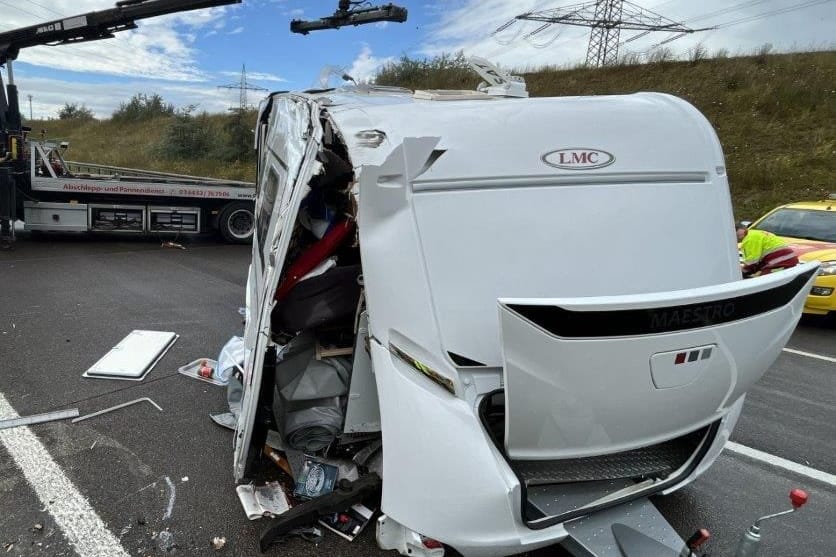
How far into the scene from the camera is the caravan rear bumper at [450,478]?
1.95m

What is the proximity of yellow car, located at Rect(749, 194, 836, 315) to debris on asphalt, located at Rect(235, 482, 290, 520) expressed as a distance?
6.19 metres

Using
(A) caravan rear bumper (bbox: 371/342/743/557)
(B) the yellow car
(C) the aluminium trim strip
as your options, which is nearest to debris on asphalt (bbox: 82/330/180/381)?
(A) caravan rear bumper (bbox: 371/342/743/557)

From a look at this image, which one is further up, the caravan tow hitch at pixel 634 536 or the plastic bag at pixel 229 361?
the caravan tow hitch at pixel 634 536

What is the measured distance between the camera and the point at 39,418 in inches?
143

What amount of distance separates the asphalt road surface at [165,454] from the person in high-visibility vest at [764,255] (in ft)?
3.36

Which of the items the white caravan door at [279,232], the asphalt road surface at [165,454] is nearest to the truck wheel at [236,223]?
the asphalt road surface at [165,454]

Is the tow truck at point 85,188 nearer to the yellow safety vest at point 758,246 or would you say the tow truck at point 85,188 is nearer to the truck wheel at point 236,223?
the truck wheel at point 236,223

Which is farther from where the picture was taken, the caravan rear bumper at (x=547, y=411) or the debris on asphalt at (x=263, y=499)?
the debris on asphalt at (x=263, y=499)

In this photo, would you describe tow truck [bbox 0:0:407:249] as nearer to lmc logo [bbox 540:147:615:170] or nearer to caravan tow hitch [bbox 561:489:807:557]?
lmc logo [bbox 540:147:615:170]

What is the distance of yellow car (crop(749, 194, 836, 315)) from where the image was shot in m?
6.68

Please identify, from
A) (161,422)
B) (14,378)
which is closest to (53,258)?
(14,378)

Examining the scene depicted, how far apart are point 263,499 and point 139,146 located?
102 feet

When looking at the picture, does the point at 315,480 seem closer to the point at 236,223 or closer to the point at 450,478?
the point at 450,478

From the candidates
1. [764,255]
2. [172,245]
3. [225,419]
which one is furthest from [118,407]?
[172,245]
